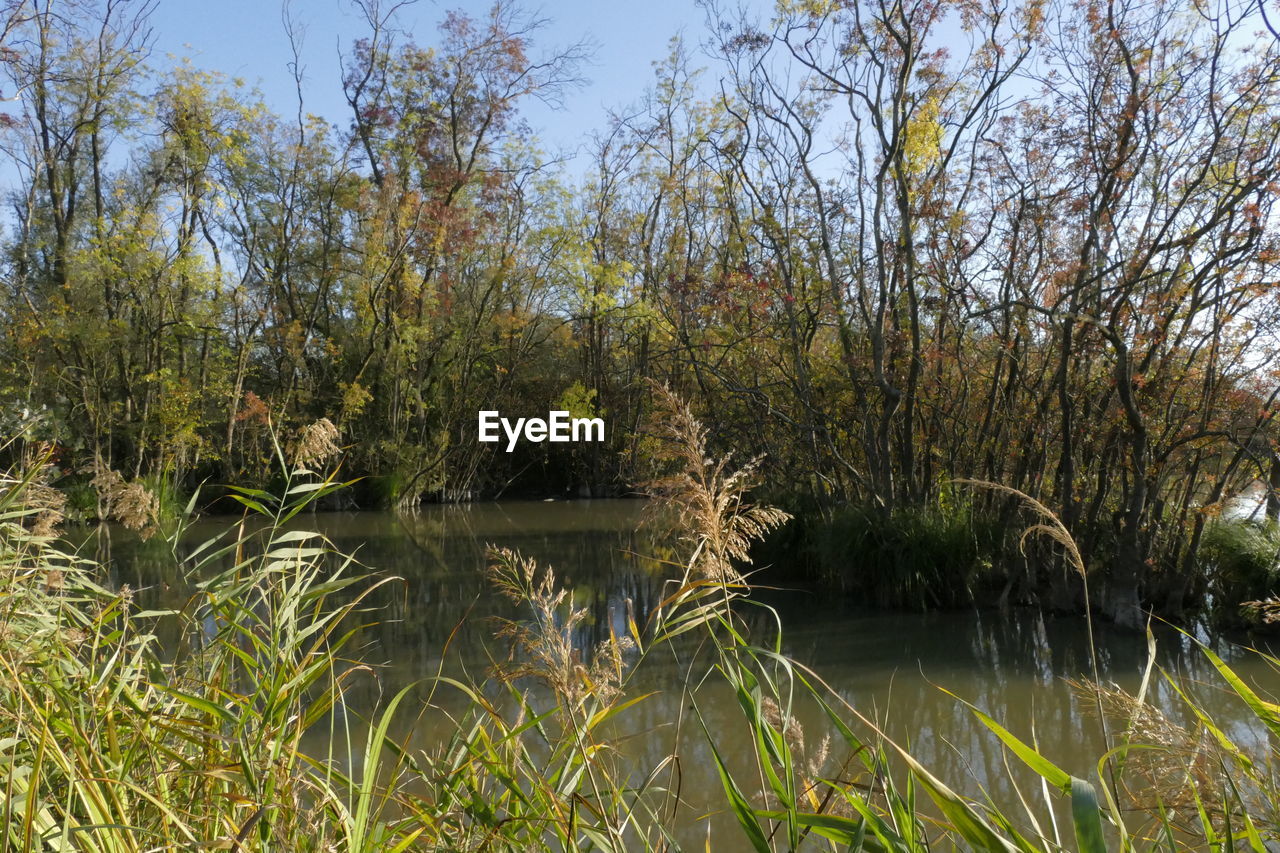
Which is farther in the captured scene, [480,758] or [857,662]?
[857,662]

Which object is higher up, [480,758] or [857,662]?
[480,758]

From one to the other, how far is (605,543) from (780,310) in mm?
4863

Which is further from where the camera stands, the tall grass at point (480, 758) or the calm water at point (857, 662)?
the calm water at point (857, 662)

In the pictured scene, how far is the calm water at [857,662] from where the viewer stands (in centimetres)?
477

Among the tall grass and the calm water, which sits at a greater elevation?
the tall grass

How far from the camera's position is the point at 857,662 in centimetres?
645

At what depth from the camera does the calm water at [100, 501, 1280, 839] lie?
4.77m

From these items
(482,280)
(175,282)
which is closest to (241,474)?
(175,282)

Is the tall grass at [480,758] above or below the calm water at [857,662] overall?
above

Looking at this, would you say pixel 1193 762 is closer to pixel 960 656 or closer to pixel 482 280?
pixel 960 656

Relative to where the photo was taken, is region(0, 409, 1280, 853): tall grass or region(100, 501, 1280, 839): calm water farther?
region(100, 501, 1280, 839): calm water

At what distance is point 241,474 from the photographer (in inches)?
631

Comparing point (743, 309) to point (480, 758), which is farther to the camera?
point (743, 309)

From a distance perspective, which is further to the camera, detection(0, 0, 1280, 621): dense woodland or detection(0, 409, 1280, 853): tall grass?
detection(0, 0, 1280, 621): dense woodland
